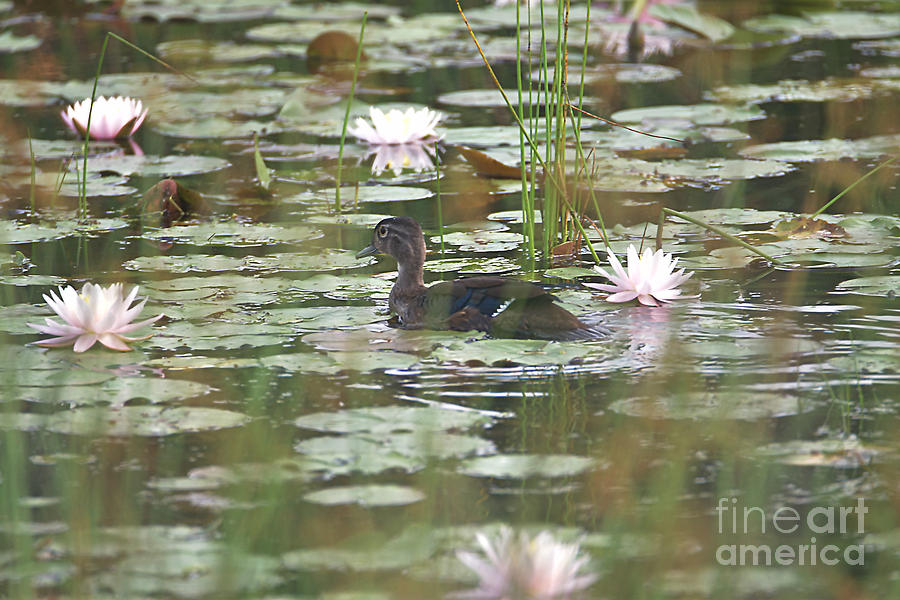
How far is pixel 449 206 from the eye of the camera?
6.23 meters

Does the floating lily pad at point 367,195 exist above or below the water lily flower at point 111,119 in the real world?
below

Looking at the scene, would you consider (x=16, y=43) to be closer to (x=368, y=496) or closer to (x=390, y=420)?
(x=390, y=420)

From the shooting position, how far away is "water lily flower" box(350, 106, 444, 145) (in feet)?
22.7

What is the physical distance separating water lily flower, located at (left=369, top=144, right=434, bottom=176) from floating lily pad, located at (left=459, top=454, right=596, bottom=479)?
3762 millimetres

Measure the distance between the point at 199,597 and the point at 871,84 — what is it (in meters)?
6.93

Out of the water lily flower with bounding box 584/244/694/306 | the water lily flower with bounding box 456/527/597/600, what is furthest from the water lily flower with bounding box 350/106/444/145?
the water lily flower with bounding box 456/527/597/600

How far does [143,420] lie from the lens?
3.63 m

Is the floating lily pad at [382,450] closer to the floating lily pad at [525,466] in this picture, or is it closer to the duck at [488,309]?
the floating lily pad at [525,466]

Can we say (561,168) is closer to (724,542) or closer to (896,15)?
(724,542)

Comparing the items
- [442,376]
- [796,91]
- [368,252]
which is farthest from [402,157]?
[442,376]

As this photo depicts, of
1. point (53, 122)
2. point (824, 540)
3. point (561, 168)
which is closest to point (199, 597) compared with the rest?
point (824, 540)

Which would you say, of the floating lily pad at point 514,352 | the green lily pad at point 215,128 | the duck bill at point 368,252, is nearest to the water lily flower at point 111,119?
the green lily pad at point 215,128

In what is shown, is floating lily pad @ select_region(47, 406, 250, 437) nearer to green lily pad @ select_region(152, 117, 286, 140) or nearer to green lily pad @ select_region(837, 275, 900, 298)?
green lily pad @ select_region(837, 275, 900, 298)

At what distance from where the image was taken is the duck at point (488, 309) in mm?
4316
